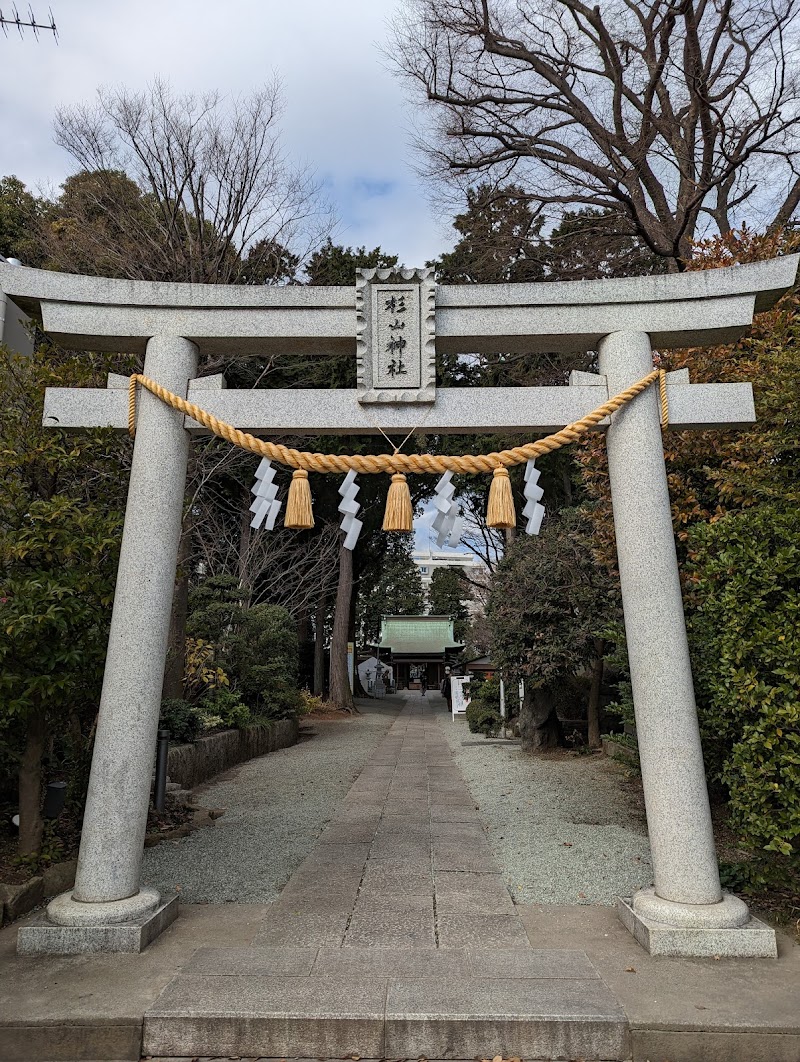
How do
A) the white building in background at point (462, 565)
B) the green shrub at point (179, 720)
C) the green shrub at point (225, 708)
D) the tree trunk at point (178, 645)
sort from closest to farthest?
1. the green shrub at point (179, 720)
2. the tree trunk at point (178, 645)
3. the green shrub at point (225, 708)
4. the white building in background at point (462, 565)

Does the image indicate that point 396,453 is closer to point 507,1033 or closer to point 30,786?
point 507,1033

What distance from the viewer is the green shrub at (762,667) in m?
3.89

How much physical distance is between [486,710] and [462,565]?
20425 mm

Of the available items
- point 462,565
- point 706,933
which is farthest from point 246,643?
point 462,565

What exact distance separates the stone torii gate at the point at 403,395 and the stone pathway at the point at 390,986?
799 mm

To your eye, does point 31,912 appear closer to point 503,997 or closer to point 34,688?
point 34,688

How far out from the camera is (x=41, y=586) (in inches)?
170

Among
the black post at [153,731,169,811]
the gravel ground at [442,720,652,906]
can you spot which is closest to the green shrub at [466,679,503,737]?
the gravel ground at [442,720,652,906]

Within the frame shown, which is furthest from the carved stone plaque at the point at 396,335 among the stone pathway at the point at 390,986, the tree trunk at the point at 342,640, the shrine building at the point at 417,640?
the shrine building at the point at 417,640

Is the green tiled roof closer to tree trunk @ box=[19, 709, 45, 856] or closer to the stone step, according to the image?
tree trunk @ box=[19, 709, 45, 856]

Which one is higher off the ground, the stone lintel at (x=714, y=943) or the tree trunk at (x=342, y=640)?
the tree trunk at (x=342, y=640)

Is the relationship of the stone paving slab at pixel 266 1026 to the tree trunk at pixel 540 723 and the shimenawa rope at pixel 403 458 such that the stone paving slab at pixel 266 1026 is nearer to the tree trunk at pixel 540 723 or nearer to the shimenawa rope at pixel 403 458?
the shimenawa rope at pixel 403 458

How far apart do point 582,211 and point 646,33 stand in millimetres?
2680

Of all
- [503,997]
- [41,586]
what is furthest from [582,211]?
[503,997]
